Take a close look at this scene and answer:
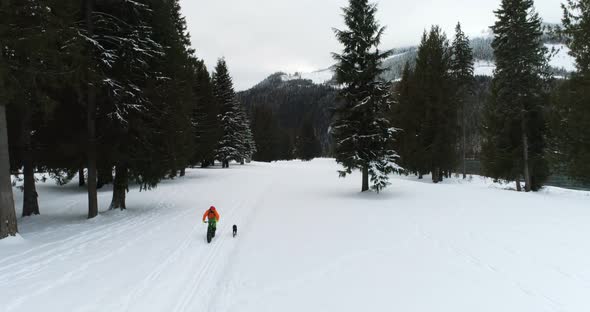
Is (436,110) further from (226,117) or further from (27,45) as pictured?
(226,117)

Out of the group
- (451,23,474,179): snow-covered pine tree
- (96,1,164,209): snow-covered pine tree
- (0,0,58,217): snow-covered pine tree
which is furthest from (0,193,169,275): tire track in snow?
(451,23,474,179): snow-covered pine tree

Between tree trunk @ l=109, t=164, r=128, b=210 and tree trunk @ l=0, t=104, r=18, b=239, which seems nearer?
tree trunk @ l=0, t=104, r=18, b=239

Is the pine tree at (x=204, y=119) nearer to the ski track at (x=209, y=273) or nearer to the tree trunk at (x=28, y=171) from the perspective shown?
the tree trunk at (x=28, y=171)

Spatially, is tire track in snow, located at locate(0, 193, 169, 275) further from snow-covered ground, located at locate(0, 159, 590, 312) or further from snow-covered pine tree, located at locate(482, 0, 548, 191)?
snow-covered pine tree, located at locate(482, 0, 548, 191)

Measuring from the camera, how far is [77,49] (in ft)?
32.6

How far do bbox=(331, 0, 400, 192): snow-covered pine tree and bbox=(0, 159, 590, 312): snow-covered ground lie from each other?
4.89 meters

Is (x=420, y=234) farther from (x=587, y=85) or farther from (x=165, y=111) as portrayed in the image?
(x=587, y=85)

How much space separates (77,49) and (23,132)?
18.3 ft

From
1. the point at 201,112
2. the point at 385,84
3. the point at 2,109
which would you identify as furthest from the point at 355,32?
the point at 201,112

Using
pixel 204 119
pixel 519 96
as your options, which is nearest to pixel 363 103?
pixel 519 96

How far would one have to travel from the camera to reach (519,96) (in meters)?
20.4

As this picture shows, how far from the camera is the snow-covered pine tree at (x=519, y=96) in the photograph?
66.7ft

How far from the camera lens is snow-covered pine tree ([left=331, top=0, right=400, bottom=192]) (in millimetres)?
18359

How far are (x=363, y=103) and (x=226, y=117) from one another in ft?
101
